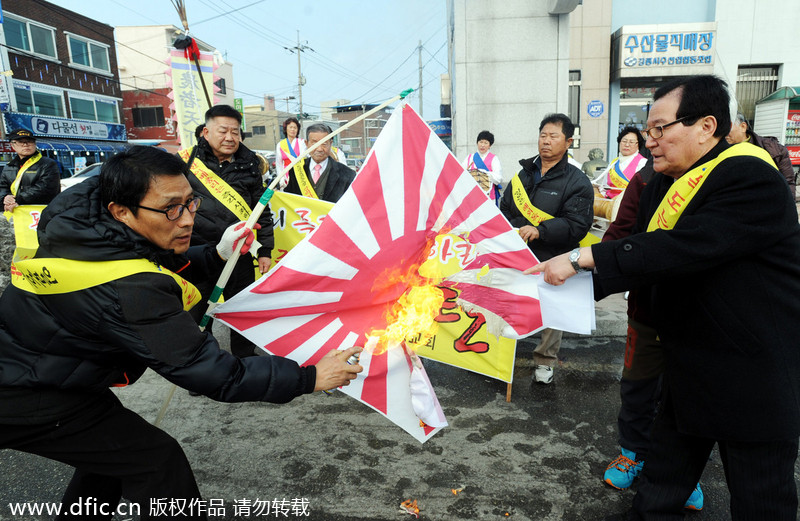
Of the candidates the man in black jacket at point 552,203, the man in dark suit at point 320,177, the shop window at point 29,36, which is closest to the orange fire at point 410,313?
the man in black jacket at point 552,203

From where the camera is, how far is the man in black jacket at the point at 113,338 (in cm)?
159

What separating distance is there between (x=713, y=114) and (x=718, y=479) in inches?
77.6

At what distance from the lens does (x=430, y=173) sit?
2.45 meters

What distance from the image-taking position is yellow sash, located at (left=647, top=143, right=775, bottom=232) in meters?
1.74

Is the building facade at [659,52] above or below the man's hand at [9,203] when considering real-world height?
above

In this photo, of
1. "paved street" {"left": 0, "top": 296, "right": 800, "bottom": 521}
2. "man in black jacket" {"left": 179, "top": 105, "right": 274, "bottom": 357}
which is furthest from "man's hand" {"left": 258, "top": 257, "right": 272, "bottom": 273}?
"paved street" {"left": 0, "top": 296, "right": 800, "bottom": 521}

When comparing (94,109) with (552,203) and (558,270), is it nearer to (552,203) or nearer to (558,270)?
(552,203)

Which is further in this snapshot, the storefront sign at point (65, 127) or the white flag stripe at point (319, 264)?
the storefront sign at point (65, 127)

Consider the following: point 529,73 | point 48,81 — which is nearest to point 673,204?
point 529,73

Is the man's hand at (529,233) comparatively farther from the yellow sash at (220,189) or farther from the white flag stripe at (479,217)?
the yellow sash at (220,189)

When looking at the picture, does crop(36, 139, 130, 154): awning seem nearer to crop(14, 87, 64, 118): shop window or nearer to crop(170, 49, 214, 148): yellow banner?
crop(14, 87, 64, 118): shop window

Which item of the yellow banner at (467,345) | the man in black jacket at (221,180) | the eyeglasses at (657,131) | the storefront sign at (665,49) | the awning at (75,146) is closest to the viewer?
the eyeglasses at (657,131)

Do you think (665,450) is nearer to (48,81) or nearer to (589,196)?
(589,196)

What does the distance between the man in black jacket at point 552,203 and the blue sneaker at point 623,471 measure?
116 centimetres
